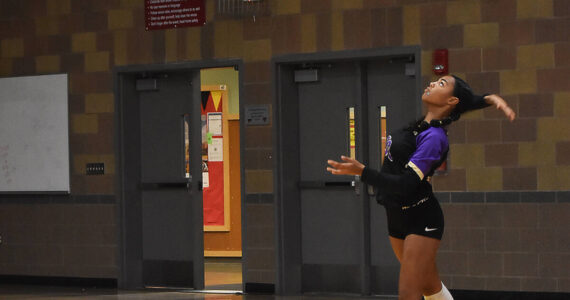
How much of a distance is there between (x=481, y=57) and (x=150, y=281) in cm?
414

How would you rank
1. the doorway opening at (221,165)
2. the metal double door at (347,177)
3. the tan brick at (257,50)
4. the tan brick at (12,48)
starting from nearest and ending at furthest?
1. the metal double door at (347,177)
2. the tan brick at (257,50)
3. the tan brick at (12,48)
4. the doorway opening at (221,165)

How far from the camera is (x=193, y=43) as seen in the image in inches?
358

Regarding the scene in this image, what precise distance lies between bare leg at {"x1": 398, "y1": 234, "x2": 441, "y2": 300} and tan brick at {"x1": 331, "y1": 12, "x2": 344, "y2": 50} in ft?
12.8

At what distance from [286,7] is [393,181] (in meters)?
4.32

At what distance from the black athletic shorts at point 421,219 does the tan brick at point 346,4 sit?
381 centimetres

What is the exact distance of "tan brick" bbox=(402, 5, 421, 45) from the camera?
812 centimetres

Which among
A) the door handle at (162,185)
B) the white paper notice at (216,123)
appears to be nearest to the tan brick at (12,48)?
the door handle at (162,185)

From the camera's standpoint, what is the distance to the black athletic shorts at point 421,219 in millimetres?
4828

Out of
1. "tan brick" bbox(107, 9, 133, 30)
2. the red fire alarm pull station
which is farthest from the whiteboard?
the red fire alarm pull station

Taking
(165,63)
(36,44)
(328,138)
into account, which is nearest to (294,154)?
(328,138)

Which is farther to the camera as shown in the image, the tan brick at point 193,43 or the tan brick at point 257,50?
the tan brick at point 193,43

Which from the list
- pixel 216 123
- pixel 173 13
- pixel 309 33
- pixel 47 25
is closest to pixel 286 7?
pixel 309 33

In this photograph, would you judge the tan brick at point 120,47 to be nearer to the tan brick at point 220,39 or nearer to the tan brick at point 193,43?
the tan brick at point 193,43

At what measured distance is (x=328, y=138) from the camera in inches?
347
